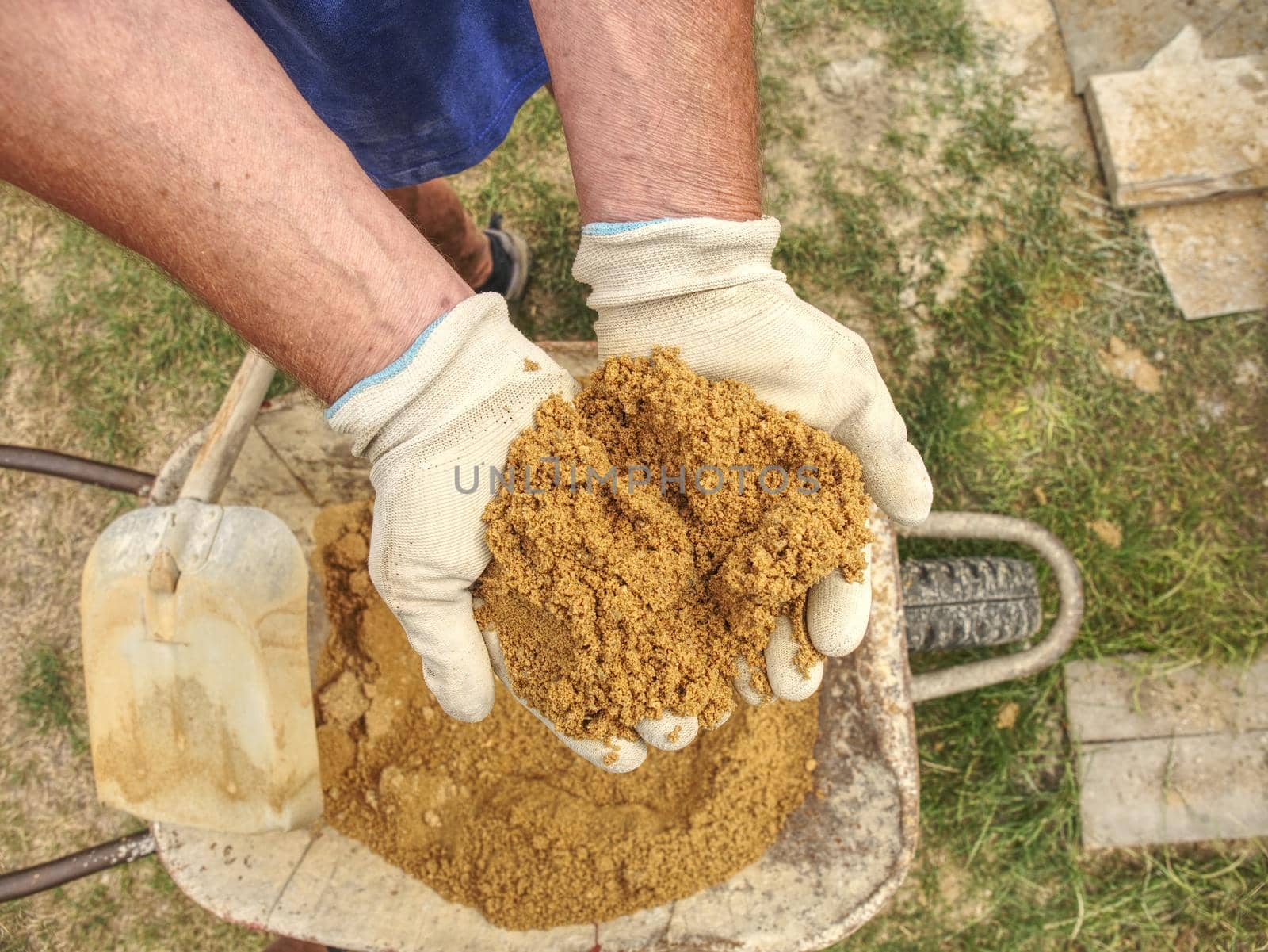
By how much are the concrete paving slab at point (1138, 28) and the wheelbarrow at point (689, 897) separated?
266cm

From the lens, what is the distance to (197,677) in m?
1.86

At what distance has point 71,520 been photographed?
318 centimetres

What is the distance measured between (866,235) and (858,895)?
2.38m

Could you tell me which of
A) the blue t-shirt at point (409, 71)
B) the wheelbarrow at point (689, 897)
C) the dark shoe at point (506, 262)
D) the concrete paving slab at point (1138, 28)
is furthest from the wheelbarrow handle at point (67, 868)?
the concrete paving slab at point (1138, 28)

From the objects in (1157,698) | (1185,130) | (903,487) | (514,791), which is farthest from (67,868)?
(1185,130)

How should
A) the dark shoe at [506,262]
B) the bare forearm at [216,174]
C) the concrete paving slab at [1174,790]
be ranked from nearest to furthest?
the bare forearm at [216,174], the concrete paving slab at [1174,790], the dark shoe at [506,262]

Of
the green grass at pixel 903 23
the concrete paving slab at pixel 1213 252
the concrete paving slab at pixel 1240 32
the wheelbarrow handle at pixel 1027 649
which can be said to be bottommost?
the concrete paving slab at pixel 1213 252

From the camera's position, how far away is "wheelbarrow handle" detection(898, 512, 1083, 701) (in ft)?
7.41

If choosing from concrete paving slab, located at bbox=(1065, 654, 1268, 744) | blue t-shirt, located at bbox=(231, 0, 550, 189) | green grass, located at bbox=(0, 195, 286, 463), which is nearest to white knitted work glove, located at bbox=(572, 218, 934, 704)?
blue t-shirt, located at bbox=(231, 0, 550, 189)

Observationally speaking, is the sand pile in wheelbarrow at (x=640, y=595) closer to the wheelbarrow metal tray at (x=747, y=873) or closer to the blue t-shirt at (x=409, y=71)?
the wheelbarrow metal tray at (x=747, y=873)

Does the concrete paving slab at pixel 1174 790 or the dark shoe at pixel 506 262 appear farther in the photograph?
the dark shoe at pixel 506 262

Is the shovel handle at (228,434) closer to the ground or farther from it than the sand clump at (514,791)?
farther from it

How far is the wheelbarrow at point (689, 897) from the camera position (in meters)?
1.81

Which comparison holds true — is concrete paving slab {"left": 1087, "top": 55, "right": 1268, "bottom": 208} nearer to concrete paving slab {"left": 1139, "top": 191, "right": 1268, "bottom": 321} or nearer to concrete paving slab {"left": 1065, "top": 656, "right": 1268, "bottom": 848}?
concrete paving slab {"left": 1139, "top": 191, "right": 1268, "bottom": 321}
